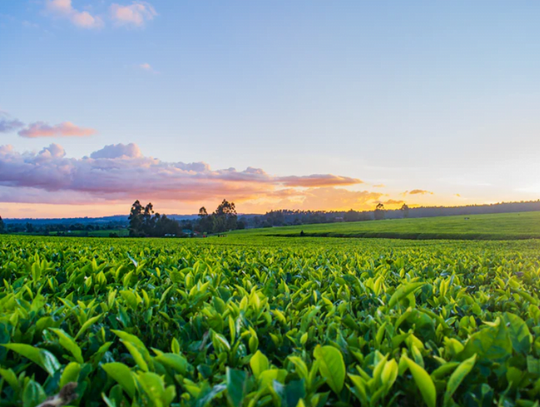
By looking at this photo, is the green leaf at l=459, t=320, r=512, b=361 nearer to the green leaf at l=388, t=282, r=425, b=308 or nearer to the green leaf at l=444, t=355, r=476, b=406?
the green leaf at l=444, t=355, r=476, b=406

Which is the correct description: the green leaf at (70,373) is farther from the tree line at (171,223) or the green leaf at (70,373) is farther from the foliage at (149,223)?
the foliage at (149,223)

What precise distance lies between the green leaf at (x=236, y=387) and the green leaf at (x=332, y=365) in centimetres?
32

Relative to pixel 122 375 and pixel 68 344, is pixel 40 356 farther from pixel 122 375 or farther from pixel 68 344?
pixel 122 375

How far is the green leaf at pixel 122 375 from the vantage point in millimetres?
1390

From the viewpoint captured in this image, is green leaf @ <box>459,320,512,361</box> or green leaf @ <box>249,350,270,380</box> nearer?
green leaf @ <box>249,350,270,380</box>

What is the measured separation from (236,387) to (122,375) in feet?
1.51

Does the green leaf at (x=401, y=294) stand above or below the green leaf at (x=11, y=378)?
above

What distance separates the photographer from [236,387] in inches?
53.1

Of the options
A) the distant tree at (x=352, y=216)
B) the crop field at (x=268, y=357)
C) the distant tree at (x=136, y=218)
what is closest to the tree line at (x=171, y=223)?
the distant tree at (x=136, y=218)

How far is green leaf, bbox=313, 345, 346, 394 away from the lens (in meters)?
1.49

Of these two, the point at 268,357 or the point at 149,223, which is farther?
the point at 149,223

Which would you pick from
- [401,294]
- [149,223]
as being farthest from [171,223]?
[401,294]

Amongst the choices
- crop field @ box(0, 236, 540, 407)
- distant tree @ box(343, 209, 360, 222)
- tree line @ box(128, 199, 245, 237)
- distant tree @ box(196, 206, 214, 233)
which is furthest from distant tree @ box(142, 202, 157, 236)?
crop field @ box(0, 236, 540, 407)

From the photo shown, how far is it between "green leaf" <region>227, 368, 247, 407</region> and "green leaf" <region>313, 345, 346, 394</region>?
32cm
